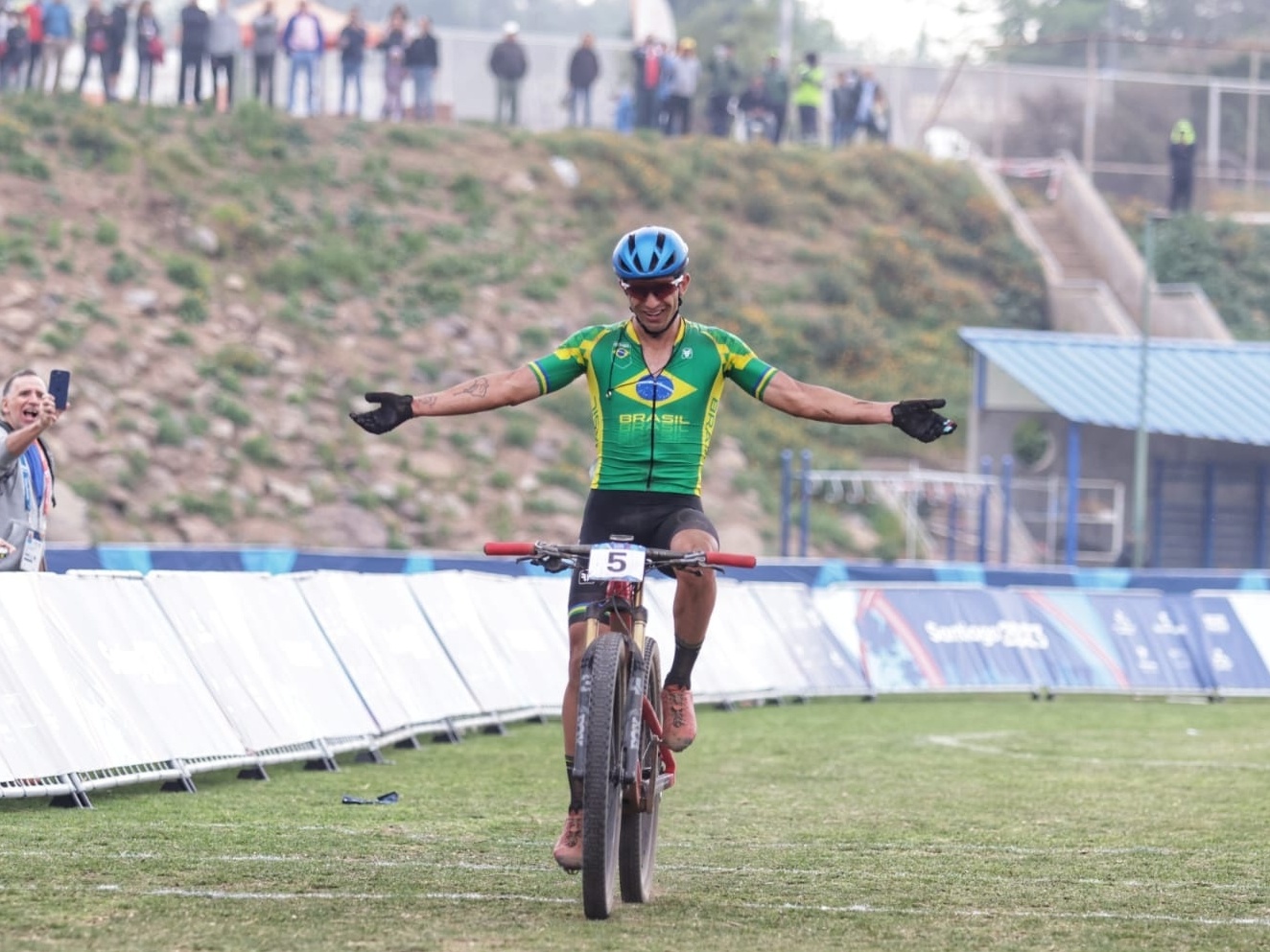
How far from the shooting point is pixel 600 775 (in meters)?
7.65

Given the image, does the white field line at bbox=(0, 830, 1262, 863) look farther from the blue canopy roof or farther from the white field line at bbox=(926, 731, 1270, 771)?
the blue canopy roof

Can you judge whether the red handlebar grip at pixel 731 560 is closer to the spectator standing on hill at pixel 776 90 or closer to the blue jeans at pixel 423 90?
the blue jeans at pixel 423 90

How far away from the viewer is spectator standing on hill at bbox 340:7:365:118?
165 feet

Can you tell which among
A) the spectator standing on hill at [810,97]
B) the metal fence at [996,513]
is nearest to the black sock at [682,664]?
the metal fence at [996,513]

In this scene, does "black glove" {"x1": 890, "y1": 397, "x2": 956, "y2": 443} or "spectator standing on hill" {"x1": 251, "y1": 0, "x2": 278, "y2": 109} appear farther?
"spectator standing on hill" {"x1": 251, "y1": 0, "x2": 278, "y2": 109}

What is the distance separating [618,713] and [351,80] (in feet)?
156

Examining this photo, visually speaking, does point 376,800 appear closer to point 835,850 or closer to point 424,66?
point 835,850

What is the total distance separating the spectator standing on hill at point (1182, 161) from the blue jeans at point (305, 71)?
1998 cm

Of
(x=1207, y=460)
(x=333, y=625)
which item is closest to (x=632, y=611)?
(x=333, y=625)

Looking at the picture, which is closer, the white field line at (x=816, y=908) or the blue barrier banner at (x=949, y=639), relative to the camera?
the white field line at (x=816, y=908)

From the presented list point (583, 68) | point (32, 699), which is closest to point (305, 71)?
point (583, 68)

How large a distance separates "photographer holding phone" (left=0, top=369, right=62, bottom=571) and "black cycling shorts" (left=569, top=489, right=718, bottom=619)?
159 inches

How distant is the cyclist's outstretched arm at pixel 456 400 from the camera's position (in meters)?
8.18

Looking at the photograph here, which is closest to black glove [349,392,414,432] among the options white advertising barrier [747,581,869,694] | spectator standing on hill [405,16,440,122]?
white advertising barrier [747,581,869,694]
